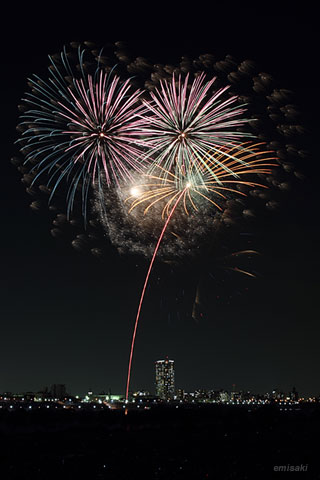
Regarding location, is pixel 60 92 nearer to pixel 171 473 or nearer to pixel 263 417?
pixel 171 473

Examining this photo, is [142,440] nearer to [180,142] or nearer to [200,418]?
[180,142]

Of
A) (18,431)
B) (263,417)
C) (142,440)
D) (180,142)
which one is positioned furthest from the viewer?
(263,417)

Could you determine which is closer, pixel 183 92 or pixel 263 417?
pixel 183 92

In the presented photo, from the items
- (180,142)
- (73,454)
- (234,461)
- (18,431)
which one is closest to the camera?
(180,142)

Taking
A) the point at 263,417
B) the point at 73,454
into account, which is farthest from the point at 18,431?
the point at 263,417

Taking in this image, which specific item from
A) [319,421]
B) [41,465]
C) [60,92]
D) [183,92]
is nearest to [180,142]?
[183,92]

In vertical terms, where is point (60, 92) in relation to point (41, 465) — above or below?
above

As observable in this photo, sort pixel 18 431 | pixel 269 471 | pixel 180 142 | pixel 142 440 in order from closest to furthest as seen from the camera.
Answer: pixel 269 471 < pixel 180 142 < pixel 142 440 < pixel 18 431

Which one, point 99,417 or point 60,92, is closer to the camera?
point 60,92

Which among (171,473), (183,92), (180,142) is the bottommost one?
(171,473)
